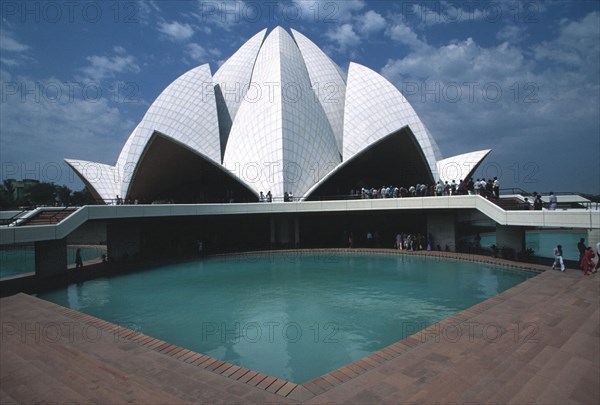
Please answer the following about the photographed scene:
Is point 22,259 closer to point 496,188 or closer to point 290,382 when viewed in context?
point 290,382

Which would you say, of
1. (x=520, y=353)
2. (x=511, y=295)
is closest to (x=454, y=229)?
(x=511, y=295)

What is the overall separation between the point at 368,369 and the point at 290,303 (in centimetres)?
417

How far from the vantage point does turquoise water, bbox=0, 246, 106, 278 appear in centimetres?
1438

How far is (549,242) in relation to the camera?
19.5 meters

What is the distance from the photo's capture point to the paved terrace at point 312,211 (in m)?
10.2

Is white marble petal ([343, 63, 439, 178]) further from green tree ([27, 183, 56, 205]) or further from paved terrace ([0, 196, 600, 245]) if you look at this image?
green tree ([27, 183, 56, 205])

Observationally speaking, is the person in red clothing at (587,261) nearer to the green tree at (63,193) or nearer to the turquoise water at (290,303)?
the turquoise water at (290,303)

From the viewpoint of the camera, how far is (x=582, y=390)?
3684 mm

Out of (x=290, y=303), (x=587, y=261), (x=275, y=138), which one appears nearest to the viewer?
(x=290, y=303)

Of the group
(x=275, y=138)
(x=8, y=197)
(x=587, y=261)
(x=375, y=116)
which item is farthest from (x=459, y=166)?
(x=8, y=197)

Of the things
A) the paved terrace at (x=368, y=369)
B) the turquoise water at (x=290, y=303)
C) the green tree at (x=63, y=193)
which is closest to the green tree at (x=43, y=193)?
the green tree at (x=63, y=193)

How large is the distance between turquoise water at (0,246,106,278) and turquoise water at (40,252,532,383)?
217 inches

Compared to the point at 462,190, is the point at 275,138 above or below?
above

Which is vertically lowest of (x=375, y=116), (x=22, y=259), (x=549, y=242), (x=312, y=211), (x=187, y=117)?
(x=549, y=242)
